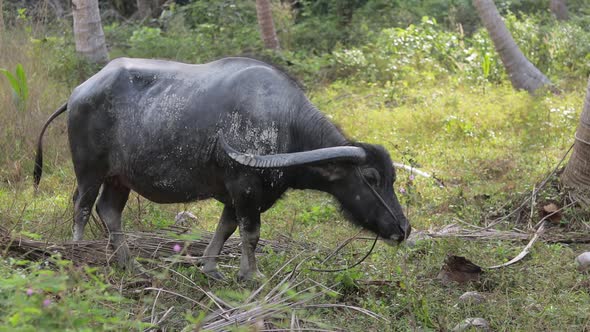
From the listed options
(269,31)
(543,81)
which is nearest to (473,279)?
(543,81)

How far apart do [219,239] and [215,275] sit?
272 mm

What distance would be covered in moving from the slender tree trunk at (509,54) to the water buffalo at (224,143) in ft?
20.1

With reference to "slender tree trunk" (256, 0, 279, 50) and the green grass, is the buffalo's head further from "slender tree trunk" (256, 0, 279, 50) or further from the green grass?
"slender tree trunk" (256, 0, 279, 50)

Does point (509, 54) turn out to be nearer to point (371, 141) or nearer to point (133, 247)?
point (371, 141)

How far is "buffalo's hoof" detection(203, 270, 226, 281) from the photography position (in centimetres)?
504

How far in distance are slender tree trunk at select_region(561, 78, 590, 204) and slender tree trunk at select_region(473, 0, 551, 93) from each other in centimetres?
412

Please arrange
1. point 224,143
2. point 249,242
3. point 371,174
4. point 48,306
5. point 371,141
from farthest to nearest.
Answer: point 371,141
point 249,242
point 371,174
point 224,143
point 48,306

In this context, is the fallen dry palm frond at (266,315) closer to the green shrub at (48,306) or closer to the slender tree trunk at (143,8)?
the green shrub at (48,306)

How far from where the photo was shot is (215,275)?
16.7 ft

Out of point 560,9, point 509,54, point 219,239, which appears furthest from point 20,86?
point 560,9

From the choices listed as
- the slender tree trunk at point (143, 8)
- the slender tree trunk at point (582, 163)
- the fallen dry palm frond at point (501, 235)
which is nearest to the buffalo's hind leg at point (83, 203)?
the fallen dry palm frond at point (501, 235)

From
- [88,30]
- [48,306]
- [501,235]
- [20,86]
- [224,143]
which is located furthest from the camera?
[88,30]

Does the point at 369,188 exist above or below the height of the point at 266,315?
below

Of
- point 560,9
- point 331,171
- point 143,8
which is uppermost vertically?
point 331,171
